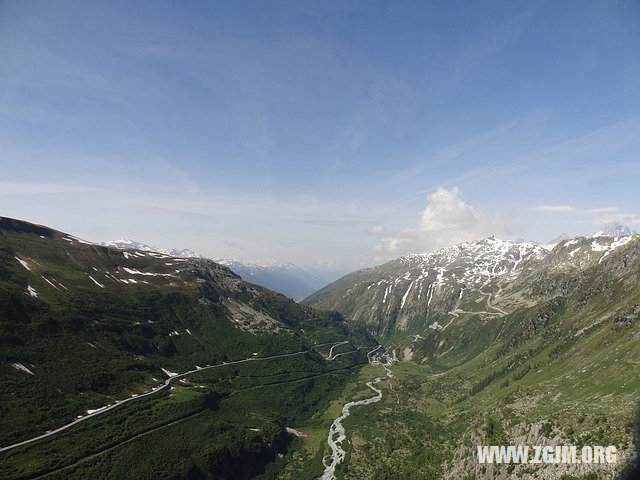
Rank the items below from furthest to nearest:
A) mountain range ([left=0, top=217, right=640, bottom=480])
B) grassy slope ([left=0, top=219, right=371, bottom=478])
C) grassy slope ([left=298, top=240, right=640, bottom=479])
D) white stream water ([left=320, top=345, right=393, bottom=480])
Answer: white stream water ([left=320, top=345, right=393, bottom=480]) → grassy slope ([left=0, top=219, right=371, bottom=478]) → mountain range ([left=0, top=217, right=640, bottom=480]) → grassy slope ([left=298, top=240, right=640, bottom=479])

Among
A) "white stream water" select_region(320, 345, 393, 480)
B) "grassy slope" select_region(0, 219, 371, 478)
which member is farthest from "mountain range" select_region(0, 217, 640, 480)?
"white stream water" select_region(320, 345, 393, 480)

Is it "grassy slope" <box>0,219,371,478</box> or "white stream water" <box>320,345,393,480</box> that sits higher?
"grassy slope" <box>0,219,371,478</box>

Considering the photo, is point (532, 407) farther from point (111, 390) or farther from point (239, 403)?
point (111, 390)

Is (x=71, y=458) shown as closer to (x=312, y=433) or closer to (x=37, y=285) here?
(x=312, y=433)

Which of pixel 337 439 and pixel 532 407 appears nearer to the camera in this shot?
pixel 532 407

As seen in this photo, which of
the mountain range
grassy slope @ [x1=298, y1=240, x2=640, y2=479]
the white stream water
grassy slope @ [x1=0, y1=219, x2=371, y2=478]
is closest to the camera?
grassy slope @ [x1=298, y1=240, x2=640, y2=479]

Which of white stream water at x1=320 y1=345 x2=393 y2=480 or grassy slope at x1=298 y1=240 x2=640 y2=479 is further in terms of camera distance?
white stream water at x1=320 y1=345 x2=393 y2=480

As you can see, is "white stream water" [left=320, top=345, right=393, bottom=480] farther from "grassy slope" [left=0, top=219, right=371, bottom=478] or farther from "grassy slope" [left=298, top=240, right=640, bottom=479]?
"grassy slope" [left=0, top=219, right=371, bottom=478]

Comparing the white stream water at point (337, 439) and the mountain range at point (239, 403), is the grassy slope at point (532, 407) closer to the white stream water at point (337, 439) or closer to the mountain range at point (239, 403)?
the mountain range at point (239, 403)

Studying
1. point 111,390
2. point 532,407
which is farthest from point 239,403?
point 532,407

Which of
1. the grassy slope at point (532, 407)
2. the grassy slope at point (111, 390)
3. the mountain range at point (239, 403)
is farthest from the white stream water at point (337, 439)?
the grassy slope at point (111, 390)

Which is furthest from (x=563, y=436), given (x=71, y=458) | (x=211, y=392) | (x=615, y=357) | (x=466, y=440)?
(x=211, y=392)

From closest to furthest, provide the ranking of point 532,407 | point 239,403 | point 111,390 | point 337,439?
point 532,407 → point 111,390 → point 337,439 → point 239,403
